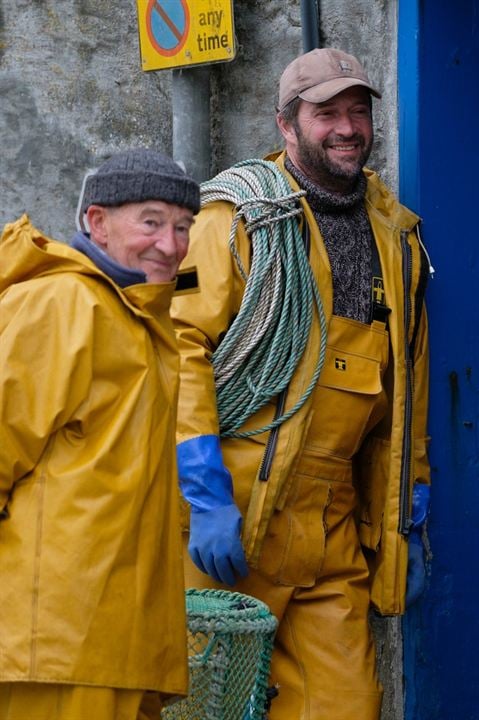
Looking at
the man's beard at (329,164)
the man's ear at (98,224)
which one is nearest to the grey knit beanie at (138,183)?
the man's ear at (98,224)

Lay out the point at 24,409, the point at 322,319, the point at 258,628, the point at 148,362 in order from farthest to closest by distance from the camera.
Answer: the point at 322,319 < the point at 258,628 < the point at 148,362 < the point at 24,409

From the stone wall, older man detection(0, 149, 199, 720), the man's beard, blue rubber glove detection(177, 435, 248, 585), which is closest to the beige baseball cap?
the man's beard

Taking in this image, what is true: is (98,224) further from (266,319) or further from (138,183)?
(266,319)

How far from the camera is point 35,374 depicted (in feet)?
8.13

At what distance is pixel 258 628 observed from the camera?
3053mm

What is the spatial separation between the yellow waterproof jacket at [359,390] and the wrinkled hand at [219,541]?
126mm

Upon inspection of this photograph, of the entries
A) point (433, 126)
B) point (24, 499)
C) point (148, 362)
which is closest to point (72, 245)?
point (148, 362)

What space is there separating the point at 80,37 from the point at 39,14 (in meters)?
0.18

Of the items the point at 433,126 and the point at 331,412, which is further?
the point at 433,126

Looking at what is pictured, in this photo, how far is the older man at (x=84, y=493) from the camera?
243cm

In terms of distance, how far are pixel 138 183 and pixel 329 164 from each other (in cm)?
118

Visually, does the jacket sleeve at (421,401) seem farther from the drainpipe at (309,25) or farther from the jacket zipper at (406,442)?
the drainpipe at (309,25)

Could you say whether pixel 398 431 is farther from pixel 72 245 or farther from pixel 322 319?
pixel 72 245

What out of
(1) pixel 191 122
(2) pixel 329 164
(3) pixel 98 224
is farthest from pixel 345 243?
(3) pixel 98 224
